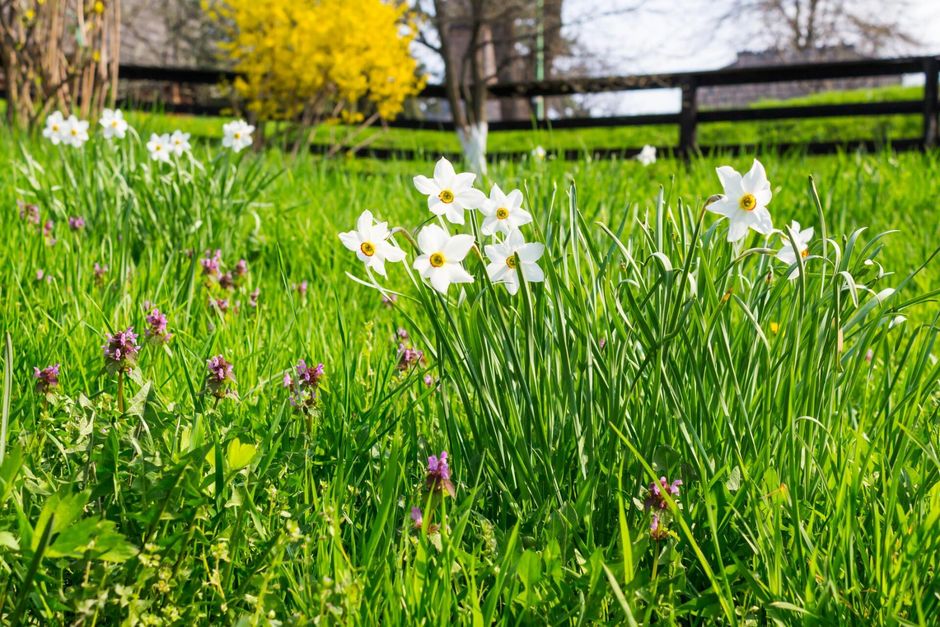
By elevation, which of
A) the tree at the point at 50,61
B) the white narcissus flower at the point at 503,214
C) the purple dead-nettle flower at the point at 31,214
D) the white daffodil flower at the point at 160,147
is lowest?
the purple dead-nettle flower at the point at 31,214

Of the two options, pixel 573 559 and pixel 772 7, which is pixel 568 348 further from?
pixel 772 7

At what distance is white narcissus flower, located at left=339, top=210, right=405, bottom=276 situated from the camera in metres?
1.26

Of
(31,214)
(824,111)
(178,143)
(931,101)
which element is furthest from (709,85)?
(31,214)

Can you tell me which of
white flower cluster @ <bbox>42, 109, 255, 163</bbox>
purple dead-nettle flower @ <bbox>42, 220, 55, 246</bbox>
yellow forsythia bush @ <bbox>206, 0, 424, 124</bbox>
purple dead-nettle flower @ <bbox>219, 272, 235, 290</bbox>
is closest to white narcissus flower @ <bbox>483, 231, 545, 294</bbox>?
purple dead-nettle flower @ <bbox>219, 272, 235, 290</bbox>

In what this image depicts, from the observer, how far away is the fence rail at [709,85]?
31.3ft

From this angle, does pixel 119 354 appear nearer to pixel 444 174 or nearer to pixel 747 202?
pixel 444 174

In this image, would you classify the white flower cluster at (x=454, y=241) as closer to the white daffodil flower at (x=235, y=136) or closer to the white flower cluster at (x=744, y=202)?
the white flower cluster at (x=744, y=202)

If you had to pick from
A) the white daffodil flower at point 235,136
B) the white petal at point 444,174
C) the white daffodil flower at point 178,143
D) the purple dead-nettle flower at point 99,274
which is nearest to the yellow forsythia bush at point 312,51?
the white daffodil flower at point 235,136

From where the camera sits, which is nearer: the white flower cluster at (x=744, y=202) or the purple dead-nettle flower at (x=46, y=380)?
the white flower cluster at (x=744, y=202)

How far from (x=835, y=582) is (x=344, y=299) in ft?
Result: 6.32

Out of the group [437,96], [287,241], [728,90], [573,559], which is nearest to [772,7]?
[728,90]

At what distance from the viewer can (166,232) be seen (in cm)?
319

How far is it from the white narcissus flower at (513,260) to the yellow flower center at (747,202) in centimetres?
30

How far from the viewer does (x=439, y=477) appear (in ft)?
4.24
